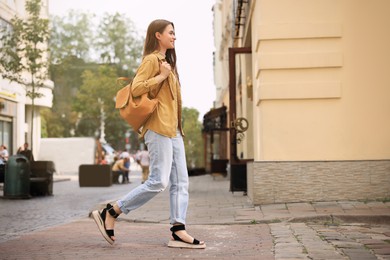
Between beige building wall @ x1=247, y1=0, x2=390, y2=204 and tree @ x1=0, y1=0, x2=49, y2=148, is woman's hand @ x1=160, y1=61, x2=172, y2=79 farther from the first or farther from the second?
tree @ x1=0, y1=0, x2=49, y2=148

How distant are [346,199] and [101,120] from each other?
50881 mm

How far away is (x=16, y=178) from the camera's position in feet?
51.6

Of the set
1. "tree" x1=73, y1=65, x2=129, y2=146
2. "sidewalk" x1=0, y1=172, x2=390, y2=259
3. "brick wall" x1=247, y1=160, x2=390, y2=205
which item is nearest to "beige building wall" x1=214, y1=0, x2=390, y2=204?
"brick wall" x1=247, y1=160, x2=390, y2=205

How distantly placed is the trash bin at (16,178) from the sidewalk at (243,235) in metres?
6.52

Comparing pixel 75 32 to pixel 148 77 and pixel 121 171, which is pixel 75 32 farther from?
pixel 148 77

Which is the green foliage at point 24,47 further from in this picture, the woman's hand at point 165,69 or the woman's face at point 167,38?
the woman's hand at point 165,69

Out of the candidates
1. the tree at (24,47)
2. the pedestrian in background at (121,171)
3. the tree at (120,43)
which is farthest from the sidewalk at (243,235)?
the tree at (120,43)

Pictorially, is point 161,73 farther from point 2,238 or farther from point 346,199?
point 346,199

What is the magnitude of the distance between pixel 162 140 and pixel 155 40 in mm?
878

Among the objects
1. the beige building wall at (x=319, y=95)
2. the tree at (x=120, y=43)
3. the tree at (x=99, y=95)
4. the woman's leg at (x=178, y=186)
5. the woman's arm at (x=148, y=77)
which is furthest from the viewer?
the tree at (x=120, y=43)

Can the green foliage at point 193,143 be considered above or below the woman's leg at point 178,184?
above

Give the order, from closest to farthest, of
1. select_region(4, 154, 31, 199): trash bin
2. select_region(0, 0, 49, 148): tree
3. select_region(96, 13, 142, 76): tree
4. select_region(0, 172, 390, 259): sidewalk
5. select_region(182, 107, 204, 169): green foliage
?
1. select_region(0, 172, 390, 259): sidewalk
2. select_region(4, 154, 31, 199): trash bin
3. select_region(0, 0, 49, 148): tree
4. select_region(182, 107, 204, 169): green foliage
5. select_region(96, 13, 142, 76): tree

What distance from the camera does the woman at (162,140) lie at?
5.74 meters

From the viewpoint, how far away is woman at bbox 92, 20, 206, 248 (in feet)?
18.8
